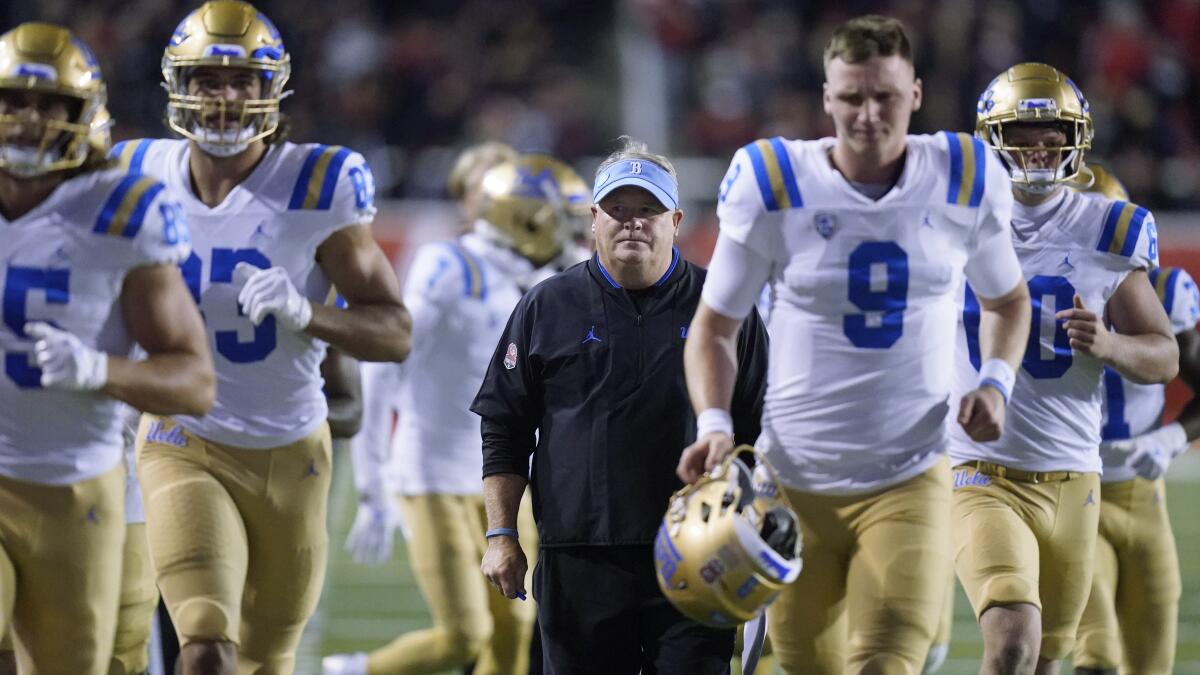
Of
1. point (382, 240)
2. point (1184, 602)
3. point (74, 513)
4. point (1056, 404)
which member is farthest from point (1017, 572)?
point (382, 240)

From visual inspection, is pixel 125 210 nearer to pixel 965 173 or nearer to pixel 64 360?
pixel 64 360

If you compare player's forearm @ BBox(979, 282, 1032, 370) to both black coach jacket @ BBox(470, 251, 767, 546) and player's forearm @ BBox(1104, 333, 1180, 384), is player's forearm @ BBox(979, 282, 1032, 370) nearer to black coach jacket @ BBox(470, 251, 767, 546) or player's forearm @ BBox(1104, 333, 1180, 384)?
black coach jacket @ BBox(470, 251, 767, 546)

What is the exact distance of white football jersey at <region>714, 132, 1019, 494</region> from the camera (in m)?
3.67

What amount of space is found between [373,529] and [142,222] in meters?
2.85

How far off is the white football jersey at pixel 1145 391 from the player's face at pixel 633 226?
1.83 meters

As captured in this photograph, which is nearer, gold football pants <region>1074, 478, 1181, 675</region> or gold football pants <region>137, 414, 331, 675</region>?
gold football pants <region>137, 414, 331, 675</region>

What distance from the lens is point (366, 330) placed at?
434cm

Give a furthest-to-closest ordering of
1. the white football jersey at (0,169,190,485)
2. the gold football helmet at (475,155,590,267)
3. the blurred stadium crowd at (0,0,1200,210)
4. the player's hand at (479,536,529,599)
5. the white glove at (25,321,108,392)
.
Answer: the blurred stadium crowd at (0,0,1200,210)
the gold football helmet at (475,155,590,267)
the player's hand at (479,536,529,599)
the white football jersey at (0,169,190,485)
the white glove at (25,321,108,392)

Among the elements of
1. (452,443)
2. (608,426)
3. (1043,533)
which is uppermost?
(608,426)

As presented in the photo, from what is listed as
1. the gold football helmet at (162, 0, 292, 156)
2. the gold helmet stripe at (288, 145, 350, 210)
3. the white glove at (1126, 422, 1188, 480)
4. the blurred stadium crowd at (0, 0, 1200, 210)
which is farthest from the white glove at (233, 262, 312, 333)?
the blurred stadium crowd at (0, 0, 1200, 210)

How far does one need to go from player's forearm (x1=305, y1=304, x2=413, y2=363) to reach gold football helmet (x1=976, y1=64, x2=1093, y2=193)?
59.8 inches

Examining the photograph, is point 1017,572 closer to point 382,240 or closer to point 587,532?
point 587,532

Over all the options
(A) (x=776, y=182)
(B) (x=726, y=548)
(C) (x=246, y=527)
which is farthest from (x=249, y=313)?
(B) (x=726, y=548)

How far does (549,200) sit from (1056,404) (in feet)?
7.17
